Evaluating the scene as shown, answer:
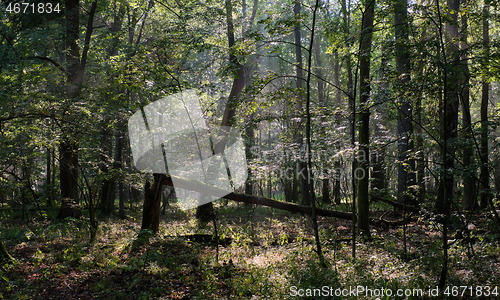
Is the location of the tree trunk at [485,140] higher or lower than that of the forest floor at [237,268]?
higher

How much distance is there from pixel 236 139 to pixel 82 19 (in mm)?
8092

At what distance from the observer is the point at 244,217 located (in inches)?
600

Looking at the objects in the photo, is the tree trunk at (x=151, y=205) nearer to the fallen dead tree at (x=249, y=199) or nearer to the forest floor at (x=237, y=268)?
the fallen dead tree at (x=249, y=199)

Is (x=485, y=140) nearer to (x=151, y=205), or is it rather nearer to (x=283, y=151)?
(x=283, y=151)

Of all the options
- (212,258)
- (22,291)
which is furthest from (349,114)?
(22,291)

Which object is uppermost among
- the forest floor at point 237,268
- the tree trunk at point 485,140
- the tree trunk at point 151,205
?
the tree trunk at point 485,140

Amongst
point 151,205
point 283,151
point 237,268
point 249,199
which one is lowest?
point 237,268

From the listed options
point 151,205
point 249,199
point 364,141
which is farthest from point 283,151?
point 151,205

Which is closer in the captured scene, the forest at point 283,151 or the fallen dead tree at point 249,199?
the forest at point 283,151

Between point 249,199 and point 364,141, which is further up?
point 364,141

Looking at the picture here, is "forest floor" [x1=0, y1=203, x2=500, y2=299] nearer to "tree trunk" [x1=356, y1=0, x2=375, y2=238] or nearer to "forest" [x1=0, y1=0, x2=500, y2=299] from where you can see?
"forest" [x1=0, y1=0, x2=500, y2=299]

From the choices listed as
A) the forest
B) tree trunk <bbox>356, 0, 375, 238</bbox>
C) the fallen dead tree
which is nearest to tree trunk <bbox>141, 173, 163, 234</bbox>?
the forest

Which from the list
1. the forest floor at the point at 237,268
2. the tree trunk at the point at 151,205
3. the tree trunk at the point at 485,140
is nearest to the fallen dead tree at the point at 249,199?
the tree trunk at the point at 151,205

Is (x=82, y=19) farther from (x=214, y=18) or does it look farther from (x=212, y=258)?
(x=212, y=258)
